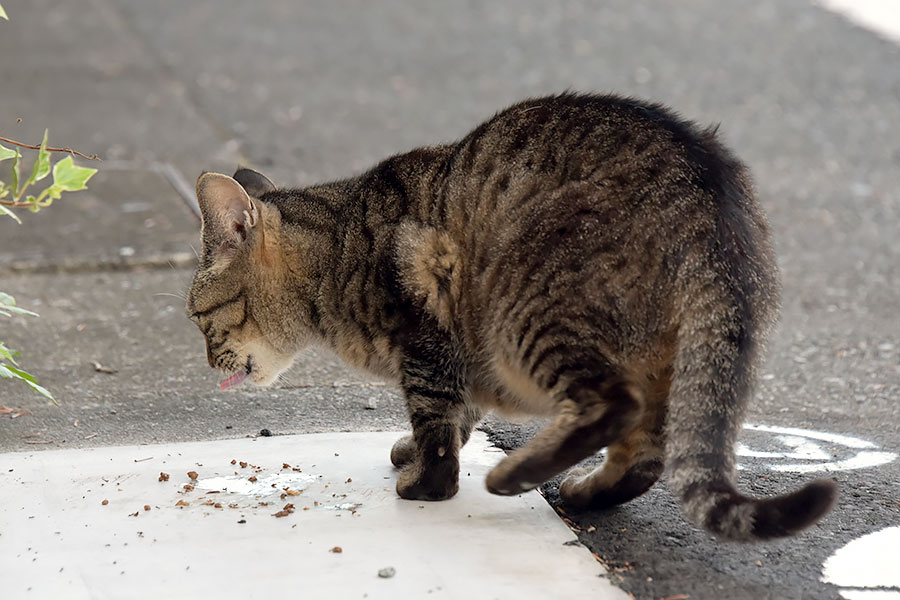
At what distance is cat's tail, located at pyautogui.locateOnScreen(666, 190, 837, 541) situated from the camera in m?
2.49

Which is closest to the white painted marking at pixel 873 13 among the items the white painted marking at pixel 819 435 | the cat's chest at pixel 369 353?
the white painted marking at pixel 819 435

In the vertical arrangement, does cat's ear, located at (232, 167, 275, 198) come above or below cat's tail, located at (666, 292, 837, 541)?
above

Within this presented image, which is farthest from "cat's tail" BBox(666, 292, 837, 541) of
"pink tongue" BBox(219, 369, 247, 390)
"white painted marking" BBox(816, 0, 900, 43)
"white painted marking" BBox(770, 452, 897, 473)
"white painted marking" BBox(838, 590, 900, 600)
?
"white painted marking" BBox(816, 0, 900, 43)

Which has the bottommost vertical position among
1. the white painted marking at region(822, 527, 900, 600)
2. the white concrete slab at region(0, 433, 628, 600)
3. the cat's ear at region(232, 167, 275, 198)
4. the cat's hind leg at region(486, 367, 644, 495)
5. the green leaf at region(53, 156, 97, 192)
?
the white concrete slab at region(0, 433, 628, 600)

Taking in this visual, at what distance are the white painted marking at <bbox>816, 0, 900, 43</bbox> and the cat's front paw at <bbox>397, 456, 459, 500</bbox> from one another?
25.0 ft

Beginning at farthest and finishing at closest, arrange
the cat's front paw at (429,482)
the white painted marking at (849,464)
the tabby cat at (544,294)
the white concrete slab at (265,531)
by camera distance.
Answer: the white painted marking at (849,464) < the cat's front paw at (429,482) < the tabby cat at (544,294) < the white concrete slab at (265,531)

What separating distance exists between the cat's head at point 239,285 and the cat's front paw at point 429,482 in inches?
25.7

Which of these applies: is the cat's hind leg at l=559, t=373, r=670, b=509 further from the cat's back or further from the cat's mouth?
the cat's mouth

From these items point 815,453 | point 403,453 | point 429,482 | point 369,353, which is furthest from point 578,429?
point 815,453

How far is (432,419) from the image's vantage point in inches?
127

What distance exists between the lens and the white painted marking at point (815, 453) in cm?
358

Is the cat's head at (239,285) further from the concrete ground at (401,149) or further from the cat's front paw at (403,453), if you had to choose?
the cat's front paw at (403,453)

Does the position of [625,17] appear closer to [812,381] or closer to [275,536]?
[812,381]

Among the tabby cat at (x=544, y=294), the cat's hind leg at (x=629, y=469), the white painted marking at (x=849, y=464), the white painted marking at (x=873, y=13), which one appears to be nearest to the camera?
the tabby cat at (x=544, y=294)
